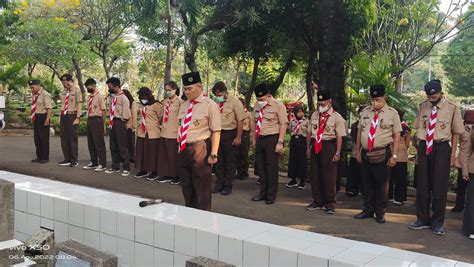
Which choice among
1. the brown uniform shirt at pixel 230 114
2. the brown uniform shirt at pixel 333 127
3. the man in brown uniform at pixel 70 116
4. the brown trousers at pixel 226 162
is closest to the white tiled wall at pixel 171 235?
the brown uniform shirt at pixel 333 127

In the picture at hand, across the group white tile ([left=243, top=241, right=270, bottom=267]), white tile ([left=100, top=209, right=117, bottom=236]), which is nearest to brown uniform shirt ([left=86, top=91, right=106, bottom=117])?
white tile ([left=100, top=209, right=117, bottom=236])

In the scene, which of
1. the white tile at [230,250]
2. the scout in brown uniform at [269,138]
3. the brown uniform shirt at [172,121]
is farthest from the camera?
the brown uniform shirt at [172,121]

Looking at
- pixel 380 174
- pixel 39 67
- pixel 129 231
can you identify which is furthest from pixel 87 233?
pixel 39 67

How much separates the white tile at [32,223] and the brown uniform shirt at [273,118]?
3824 mm

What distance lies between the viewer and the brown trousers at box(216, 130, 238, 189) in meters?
7.55

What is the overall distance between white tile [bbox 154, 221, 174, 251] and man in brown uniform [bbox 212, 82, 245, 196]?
15.0 feet

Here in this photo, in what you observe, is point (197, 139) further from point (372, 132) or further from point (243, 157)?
point (243, 157)

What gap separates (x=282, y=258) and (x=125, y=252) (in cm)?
117

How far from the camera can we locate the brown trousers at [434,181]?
17.9 ft

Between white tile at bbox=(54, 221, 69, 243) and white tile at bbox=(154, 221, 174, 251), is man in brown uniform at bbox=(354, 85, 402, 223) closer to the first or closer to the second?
white tile at bbox=(154, 221, 174, 251)

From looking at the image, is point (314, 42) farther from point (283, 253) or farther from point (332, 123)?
point (283, 253)

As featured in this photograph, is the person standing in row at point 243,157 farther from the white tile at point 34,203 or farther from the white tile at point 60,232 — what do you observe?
the white tile at point 60,232

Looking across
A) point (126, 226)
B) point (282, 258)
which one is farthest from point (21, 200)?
point (282, 258)

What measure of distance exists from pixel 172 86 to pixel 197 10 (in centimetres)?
437
